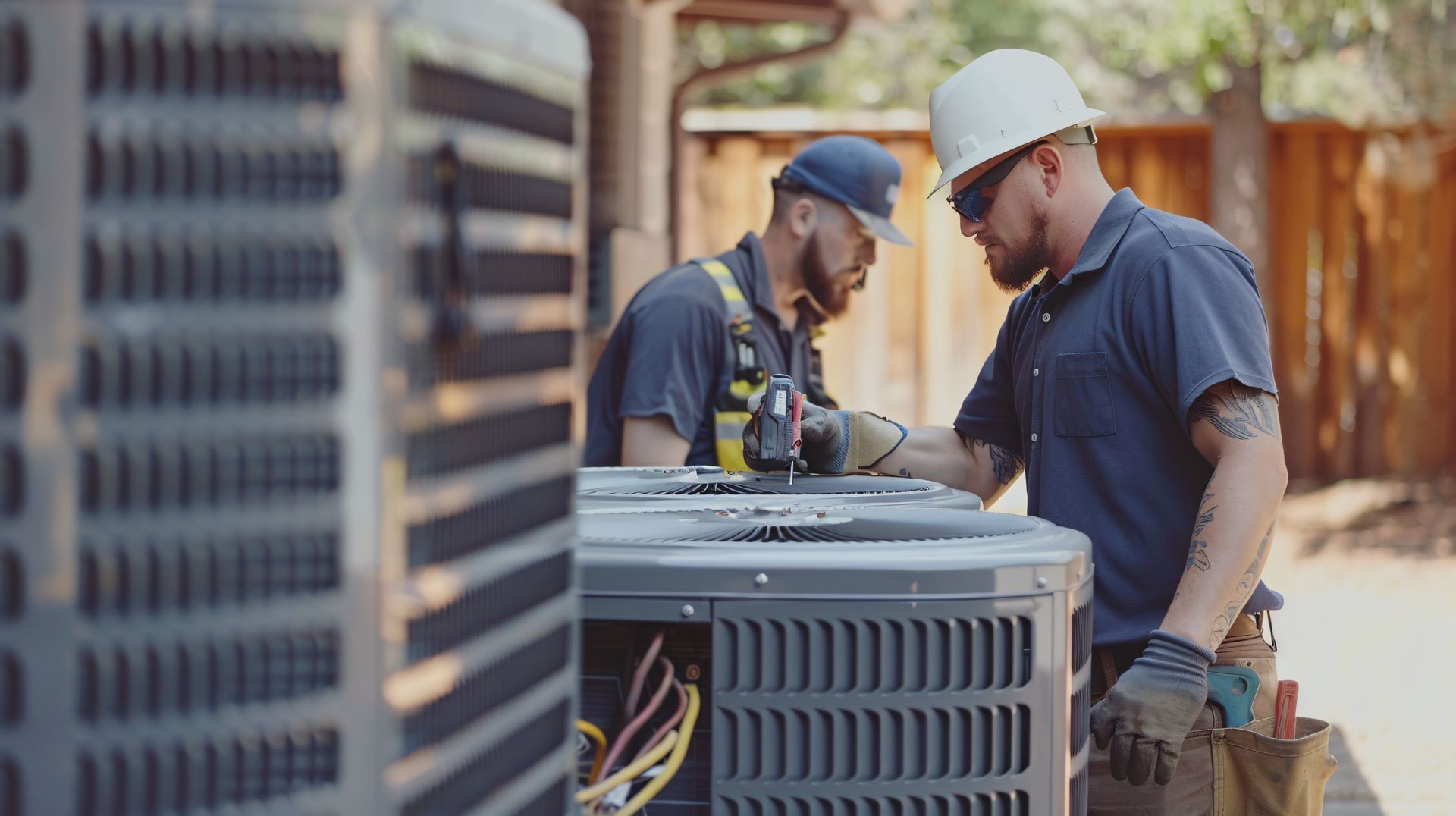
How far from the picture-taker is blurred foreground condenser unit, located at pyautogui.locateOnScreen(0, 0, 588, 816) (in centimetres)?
71

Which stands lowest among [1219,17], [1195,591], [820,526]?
[1195,591]

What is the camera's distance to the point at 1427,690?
5715 millimetres

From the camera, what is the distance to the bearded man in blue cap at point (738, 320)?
122 inches

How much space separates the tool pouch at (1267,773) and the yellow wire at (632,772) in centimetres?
111

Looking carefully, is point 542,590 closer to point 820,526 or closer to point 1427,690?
point 820,526

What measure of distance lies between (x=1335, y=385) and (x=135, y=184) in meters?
9.48

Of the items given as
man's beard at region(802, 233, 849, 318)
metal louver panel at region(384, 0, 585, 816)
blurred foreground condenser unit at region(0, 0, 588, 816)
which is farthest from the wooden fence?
blurred foreground condenser unit at region(0, 0, 588, 816)

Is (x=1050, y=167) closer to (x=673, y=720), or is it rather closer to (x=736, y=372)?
(x=736, y=372)

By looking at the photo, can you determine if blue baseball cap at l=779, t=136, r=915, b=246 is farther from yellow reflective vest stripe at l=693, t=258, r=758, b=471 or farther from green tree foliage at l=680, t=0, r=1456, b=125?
green tree foliage at l=680, t=0, r=1456, b=125

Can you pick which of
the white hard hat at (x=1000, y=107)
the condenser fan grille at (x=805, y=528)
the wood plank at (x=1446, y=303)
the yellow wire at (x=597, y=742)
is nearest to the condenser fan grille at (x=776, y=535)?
the condenser fan grille at (x=805, y=528)

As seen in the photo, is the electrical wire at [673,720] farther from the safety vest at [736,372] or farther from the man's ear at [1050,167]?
the safety vest at [736,372]

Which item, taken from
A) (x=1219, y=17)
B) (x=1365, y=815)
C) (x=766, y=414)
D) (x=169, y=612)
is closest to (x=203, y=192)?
(x=169, y=612)

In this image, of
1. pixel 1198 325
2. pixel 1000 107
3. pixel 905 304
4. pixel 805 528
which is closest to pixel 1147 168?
pixel 905 304

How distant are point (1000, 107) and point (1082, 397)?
47 cm
